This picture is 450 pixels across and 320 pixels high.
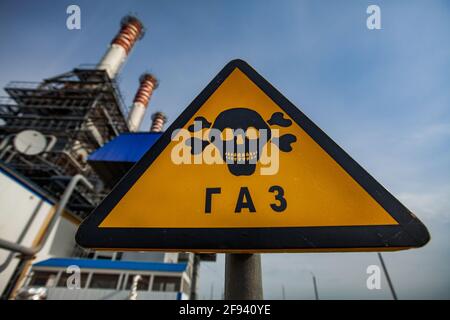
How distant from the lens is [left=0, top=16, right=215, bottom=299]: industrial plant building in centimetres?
1016

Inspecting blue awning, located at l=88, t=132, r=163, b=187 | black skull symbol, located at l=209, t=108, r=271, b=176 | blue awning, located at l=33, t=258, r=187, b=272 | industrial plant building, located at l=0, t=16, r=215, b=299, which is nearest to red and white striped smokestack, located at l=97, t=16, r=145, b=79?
industrial plant building, located at l=0, t=16, r=215, b=299

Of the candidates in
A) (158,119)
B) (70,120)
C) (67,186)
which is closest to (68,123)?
(70,120)

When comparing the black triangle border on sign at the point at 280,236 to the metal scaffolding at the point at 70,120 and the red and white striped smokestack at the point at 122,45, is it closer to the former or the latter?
the metal scaffolding at the point at 70,120

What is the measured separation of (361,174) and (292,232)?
0.39 m

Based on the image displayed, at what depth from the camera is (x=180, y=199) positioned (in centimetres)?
90

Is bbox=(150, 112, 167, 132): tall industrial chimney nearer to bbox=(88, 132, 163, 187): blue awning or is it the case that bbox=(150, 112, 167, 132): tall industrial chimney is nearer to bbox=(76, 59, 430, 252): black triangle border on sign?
bbox=(88, 132, 163, 187): blue awning

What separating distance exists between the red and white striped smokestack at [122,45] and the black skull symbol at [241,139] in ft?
84.5

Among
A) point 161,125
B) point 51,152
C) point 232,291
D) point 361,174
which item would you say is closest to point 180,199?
point 232,291

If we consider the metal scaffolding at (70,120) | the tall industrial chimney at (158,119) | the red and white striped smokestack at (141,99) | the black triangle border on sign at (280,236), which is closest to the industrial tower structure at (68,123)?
the metal scaffolding at (70,120)

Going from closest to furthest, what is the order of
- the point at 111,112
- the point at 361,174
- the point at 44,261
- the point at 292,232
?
the point at 292,232 < the point at 361,174 < the point at 44,261 < the point at 111,112

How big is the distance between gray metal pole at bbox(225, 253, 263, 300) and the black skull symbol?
0.36 m

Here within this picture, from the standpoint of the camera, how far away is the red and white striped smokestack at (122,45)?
904 inches

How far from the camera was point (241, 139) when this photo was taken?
1015mm
